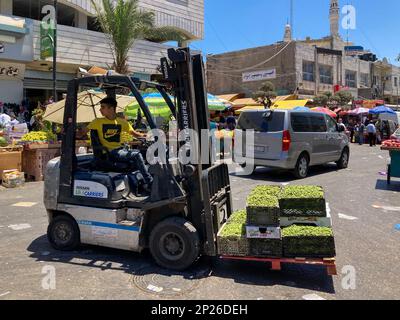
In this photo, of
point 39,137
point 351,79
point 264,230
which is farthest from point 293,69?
point 264,230

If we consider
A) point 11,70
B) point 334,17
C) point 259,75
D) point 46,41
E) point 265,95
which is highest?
point 334,17

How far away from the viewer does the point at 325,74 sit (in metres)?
42.8

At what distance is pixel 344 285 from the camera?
14.5 ft

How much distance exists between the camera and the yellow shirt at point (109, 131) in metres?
5.32

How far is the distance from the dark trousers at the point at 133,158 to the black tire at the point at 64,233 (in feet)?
3.54

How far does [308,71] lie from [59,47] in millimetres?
26825

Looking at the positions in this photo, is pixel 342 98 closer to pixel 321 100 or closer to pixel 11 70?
pixel 321 100

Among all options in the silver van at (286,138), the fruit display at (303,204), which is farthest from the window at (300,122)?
the fruit display at (303,204)

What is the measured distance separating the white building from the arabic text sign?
Answer: 14205 mm

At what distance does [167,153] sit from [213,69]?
41191 mm

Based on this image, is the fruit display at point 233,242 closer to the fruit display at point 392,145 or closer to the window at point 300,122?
the fruit display at point 392,145

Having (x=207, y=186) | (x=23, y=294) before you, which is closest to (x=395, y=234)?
(x=207, y=186)

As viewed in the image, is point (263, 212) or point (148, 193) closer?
point (263, 212)
